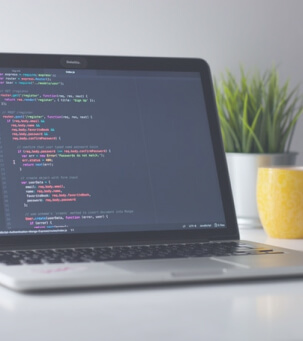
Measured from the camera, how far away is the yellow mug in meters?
1.25

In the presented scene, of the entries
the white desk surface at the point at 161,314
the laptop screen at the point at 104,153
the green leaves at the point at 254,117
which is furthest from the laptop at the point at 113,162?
the green leaves at the point at 254,117

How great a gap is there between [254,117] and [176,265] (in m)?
0.59

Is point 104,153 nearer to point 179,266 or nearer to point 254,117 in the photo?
point 179,266

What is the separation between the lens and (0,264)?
34.2 inches

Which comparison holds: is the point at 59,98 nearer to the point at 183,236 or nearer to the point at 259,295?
the point at 183,236

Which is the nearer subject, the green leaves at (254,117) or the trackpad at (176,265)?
the trackpad at (176,265)

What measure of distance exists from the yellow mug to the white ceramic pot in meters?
0.10

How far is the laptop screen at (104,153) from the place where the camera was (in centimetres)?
105

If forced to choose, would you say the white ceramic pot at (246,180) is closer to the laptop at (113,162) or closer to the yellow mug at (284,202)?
the yellow mug at (284,202)

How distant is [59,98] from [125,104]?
0.29ft

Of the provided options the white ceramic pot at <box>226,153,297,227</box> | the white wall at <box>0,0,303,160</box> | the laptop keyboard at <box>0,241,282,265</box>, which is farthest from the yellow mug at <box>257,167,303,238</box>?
the white wall at <box>0,0,303,160</box>

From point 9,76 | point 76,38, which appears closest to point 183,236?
point 9,76

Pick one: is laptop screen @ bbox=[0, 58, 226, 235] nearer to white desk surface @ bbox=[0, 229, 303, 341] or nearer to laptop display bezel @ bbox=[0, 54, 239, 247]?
laptop display bezel @ bbox=[0, 54, 239, 247]

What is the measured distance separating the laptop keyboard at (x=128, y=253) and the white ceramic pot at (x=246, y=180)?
0.32 meters
